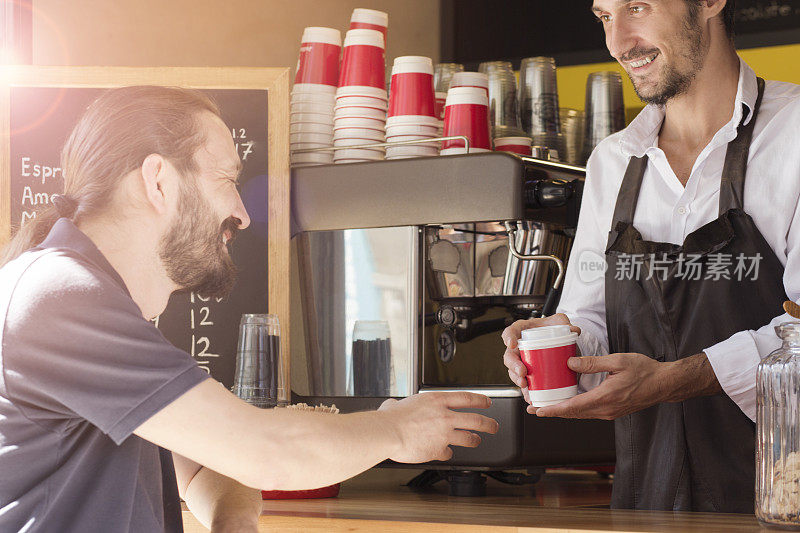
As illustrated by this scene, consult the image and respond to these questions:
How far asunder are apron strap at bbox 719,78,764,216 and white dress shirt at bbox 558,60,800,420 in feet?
0.04

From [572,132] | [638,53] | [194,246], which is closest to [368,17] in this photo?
[572,132]

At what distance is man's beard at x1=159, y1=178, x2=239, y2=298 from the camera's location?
1.30 m

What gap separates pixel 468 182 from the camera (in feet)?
6.79

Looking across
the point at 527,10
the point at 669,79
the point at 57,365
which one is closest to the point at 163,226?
the point at 57,365

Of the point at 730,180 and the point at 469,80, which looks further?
the point at 469,80

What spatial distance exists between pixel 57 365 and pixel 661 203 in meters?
1.23

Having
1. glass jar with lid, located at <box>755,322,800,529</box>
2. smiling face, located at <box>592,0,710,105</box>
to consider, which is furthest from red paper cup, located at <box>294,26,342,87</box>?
glass jar with lid, located at <box>755,322,800,529</box>

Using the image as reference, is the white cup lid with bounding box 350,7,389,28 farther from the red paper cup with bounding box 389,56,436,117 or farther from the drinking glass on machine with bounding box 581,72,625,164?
the drinking glass on machine with bounding box 581,72,625,164

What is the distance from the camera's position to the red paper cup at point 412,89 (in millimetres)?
2244

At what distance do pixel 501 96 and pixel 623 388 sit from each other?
40.9 inches

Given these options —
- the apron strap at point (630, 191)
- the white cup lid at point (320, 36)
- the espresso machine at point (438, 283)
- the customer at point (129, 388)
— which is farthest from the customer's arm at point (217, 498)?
the white cup lid at point (320, 36)

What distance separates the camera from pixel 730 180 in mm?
1790

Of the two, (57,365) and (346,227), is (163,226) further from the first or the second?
(346,227)

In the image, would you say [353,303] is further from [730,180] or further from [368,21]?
[730,180]
